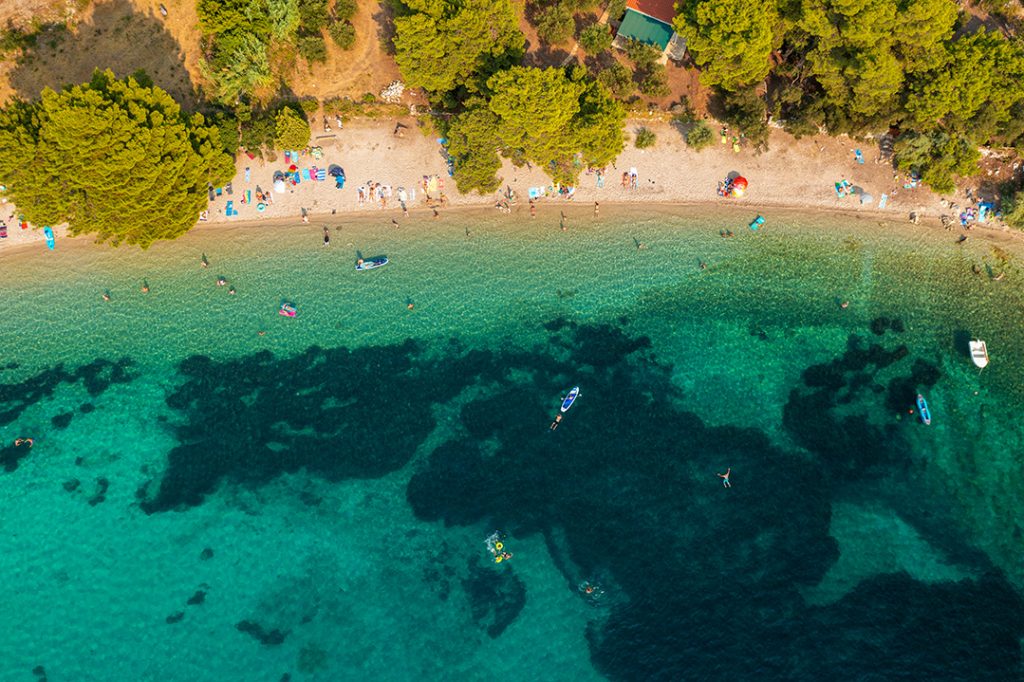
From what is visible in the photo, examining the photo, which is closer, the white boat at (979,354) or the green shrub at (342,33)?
the white boat at (979,354)

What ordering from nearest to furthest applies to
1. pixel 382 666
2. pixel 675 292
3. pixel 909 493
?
1. pixel 382 666
2. pixel 909 493
3. pixel 675 292

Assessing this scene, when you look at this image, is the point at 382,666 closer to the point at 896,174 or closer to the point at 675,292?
the point at 675,292

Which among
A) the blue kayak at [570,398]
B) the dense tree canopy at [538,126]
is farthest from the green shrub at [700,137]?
the blue kayak at [570,398]

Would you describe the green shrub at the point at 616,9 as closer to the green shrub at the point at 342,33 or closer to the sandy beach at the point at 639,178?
the sandy beach at the point at 639,178

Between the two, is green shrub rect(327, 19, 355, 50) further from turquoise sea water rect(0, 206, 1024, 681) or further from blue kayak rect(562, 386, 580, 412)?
blue kayak rect(562, 386, 580, 412)

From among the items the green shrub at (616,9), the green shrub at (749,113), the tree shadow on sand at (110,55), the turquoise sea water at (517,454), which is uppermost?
the green shrub at (616,9)

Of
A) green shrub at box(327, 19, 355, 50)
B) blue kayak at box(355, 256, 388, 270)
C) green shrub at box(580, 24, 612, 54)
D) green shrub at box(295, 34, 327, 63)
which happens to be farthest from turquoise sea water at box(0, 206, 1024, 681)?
green shrub at box(327, 19, 355, 50)

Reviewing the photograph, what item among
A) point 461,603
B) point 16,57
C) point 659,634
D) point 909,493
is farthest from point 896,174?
point 16,57

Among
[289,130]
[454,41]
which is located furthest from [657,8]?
[289,130]

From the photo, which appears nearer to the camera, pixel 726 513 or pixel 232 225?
pixel 726 513
